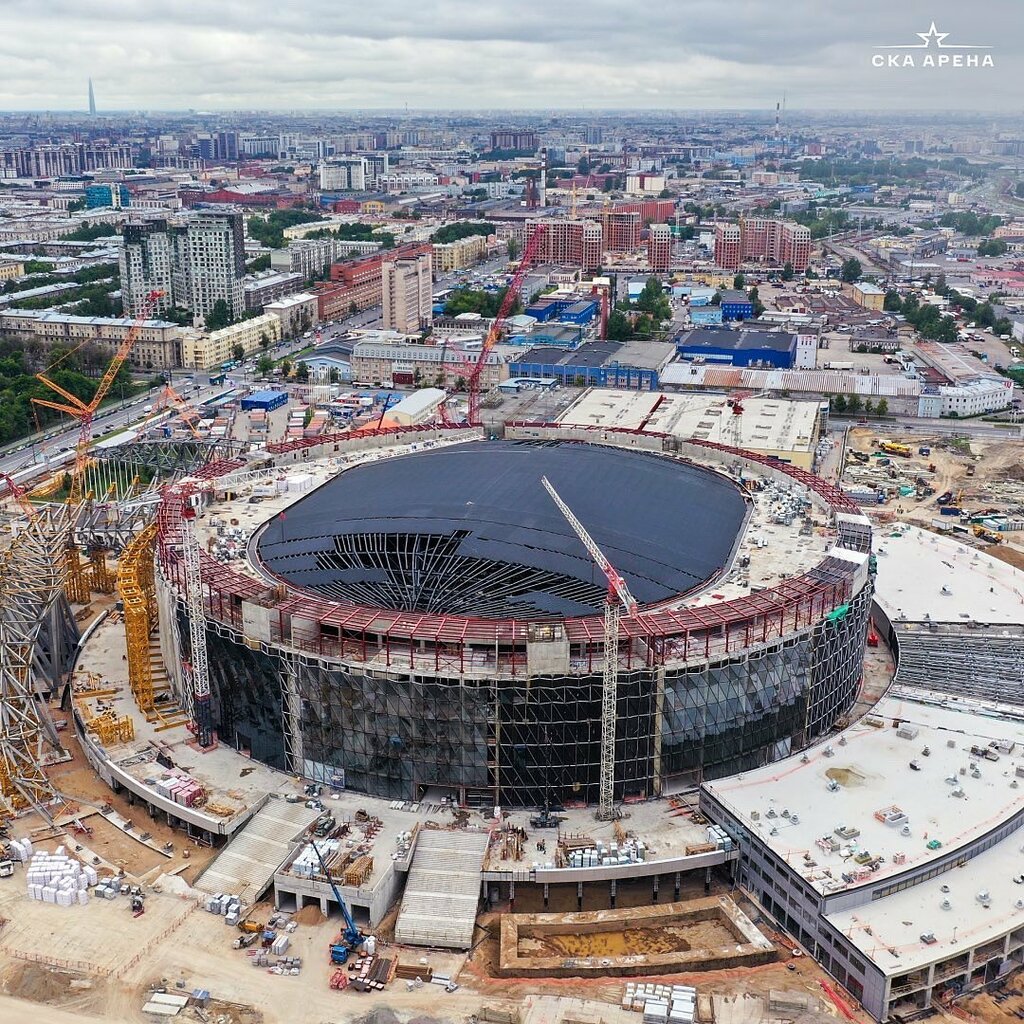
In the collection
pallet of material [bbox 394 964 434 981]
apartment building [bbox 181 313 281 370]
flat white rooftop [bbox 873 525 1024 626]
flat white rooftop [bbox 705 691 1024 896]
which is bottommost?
pallet of material [bbox 394 964 434 981]

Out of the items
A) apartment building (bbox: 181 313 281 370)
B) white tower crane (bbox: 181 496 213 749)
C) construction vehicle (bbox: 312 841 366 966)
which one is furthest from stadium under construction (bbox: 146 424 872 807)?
apartment building (bbox: 181 313 281 370)

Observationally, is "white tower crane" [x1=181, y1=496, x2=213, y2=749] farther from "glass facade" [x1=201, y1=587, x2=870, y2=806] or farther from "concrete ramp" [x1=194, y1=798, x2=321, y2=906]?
"concrete ramp" [x1=194, y1=798, x2=321, y2=906]

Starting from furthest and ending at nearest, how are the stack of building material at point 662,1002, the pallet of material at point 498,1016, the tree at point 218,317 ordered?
1. the tree at point 218,317
2. the pallet of material at point 498,1016
3. the stack of building material at point 662,1002

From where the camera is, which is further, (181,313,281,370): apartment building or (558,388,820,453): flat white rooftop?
(181,313,281,370): apartment building

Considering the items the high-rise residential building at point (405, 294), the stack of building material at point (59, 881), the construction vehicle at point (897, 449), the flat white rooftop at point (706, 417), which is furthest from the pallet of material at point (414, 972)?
the high-rise residential building at point (405, 294)

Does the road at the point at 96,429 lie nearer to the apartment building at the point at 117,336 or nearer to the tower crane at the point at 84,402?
the tower crane at the point at 84,402

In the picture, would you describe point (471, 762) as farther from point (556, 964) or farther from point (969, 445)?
point (969, 445)

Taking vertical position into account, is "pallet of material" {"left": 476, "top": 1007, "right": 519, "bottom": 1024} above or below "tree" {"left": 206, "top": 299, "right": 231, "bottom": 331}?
below

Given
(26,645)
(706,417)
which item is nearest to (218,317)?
(706,417)

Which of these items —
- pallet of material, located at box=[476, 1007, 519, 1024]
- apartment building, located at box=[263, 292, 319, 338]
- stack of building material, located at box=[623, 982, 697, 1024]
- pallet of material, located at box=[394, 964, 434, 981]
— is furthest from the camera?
apartment building, located at box=[263, 292, 319, 338]
